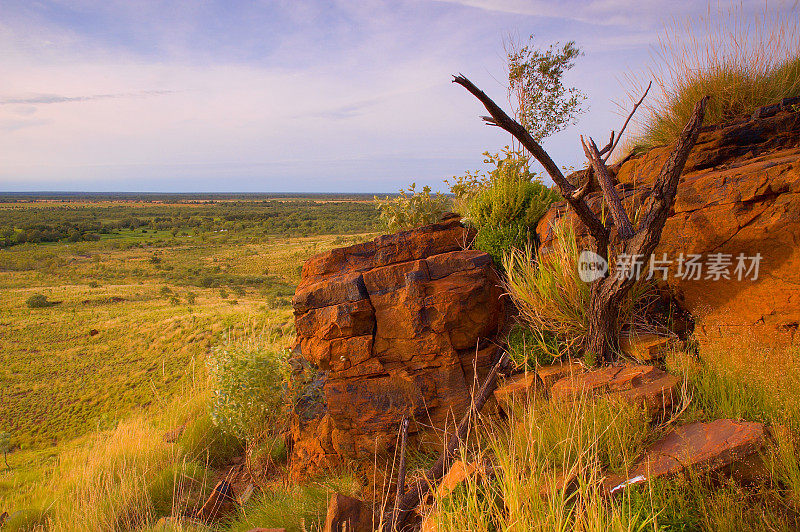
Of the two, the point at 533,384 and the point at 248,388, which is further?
the point at 248,388

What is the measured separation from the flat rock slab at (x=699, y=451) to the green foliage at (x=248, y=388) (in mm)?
4510

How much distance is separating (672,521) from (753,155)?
5046 mm

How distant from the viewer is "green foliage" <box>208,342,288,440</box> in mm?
5859

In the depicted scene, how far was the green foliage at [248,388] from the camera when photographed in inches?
231

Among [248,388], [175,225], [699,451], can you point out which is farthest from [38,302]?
[175,225]

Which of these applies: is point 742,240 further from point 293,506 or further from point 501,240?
point 293,506

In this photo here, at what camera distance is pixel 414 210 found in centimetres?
792

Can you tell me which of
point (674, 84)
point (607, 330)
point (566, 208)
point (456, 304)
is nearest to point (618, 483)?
point (607, 330)

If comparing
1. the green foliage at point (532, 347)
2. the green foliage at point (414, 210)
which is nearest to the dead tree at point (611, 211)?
the green foliage at point (532, 347)

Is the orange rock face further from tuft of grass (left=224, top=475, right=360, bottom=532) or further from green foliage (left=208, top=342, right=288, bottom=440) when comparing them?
green foliage (left=208, top=342, right=288, bottom=440)

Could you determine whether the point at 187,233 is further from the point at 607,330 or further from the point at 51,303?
the point at 607,330

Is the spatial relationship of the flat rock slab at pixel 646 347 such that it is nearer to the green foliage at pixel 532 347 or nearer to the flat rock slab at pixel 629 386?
the flat rock slab at pixel 629 386

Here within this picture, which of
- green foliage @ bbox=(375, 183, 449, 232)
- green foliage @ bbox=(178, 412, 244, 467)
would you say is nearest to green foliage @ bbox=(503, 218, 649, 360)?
green foliage @ bbox=(375, 183, 449, 232)

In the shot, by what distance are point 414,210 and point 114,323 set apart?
24.6 metres
